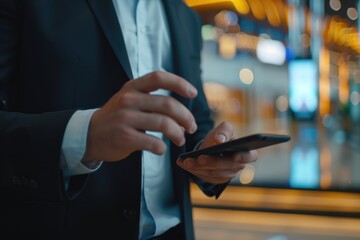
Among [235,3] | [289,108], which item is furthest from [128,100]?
[235,3]

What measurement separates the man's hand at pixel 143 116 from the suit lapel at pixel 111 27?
289 mm

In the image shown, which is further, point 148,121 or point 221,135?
point 221,135

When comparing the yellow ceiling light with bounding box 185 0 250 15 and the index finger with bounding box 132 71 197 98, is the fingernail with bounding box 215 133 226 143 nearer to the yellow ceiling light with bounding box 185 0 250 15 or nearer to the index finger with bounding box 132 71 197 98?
the index finger with bounding box 132 71 197 98

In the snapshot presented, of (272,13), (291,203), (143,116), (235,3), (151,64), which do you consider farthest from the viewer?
(272,13)

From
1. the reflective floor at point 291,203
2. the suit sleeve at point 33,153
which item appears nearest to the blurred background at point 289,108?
the reflective floor at point 291,203

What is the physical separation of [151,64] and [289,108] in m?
3.64

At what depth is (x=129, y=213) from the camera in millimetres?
875

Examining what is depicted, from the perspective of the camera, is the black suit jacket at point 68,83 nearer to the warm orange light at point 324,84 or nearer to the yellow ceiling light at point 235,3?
the yellow ceiling light at point 235,3

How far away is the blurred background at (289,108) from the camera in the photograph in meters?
3.38

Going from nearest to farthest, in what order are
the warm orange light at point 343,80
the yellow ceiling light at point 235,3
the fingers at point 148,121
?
1. the fingers at point 148,121
2. the warm orange light at point 343,80
3. the yellow ceiling light at point 235,3

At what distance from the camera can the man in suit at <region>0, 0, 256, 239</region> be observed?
2.01ft

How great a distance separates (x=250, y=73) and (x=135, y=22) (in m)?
4.56

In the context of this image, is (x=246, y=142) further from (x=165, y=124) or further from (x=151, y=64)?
(x=151, y=64)

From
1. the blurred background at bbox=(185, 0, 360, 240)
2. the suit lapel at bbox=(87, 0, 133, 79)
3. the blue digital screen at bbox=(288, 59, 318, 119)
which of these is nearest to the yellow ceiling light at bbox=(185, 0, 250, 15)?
the blurred background at bbox=(185, 0, 360, 240)
